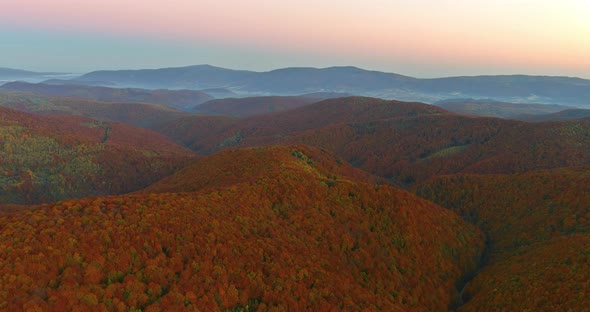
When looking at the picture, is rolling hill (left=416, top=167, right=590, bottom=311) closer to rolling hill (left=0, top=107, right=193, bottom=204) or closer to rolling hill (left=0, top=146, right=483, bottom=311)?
rolling hill (left=0, top=146, right=483, bottom=311)

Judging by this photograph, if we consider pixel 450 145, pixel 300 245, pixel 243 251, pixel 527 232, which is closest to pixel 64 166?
pixel 243 251

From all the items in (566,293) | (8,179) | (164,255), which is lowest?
(8,179)

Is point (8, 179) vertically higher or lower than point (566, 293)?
lower

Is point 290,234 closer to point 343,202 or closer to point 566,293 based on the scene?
point 343,202

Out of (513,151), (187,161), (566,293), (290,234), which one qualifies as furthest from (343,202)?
(187,161)

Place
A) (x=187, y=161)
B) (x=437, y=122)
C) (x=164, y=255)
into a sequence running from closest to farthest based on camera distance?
(x=164, y=255) → (x=187, y=161) → (x=437, y=122)

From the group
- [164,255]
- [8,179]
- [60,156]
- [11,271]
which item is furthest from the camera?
[60,156]

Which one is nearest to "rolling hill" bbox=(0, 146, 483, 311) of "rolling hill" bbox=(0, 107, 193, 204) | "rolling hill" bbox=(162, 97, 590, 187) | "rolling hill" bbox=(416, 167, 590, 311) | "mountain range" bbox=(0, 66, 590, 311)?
"mountain range" bbox=(0, 66, 590, 311)

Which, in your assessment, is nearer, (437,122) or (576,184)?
(576,184)
